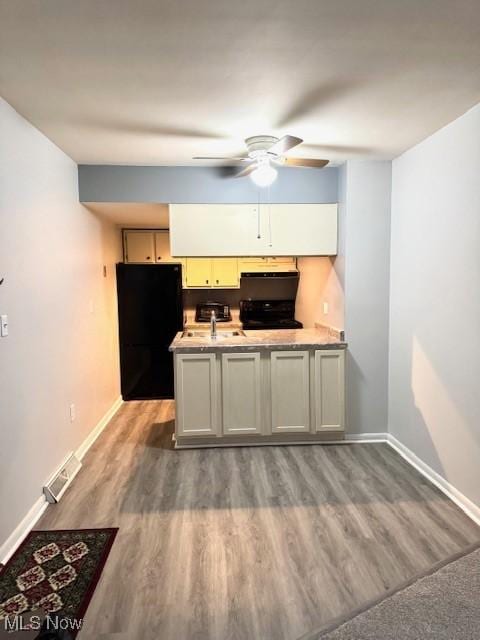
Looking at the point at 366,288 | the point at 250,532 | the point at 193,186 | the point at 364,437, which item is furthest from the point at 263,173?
the point at 364,437

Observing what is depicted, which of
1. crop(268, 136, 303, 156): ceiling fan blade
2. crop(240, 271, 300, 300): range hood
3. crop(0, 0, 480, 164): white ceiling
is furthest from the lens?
crop(240, 271, 300, 300): range hood

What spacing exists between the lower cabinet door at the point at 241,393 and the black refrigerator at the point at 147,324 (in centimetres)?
164

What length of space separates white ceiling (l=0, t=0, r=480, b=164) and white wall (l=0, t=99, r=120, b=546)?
0.36 m

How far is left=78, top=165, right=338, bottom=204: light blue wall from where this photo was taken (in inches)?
139

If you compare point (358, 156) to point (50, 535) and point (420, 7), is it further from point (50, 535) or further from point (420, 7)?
point (50, 535)

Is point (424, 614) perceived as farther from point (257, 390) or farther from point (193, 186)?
point (193, 186)

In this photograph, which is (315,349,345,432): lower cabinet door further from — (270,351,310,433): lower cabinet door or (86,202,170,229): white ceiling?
(86,202,170,229): white ceiling

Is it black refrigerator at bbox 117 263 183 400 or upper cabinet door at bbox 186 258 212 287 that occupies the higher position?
upper cabinet door at bbox 186 258 212 287

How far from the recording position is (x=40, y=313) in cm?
263

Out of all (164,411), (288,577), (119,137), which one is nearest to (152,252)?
(164,411)

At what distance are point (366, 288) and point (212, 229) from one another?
1.46m

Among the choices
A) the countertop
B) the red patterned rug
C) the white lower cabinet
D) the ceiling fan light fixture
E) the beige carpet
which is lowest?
the red patterned rug

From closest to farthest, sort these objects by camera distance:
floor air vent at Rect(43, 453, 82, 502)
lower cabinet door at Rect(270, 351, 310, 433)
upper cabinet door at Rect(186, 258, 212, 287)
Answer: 1. floor air vent at Rect(43, 453, 82, 502)
2. lower cabinet door at Rect(270, 351, 310, 433)
3. upper cabinet door at Rect(186, 258, 212, 287)

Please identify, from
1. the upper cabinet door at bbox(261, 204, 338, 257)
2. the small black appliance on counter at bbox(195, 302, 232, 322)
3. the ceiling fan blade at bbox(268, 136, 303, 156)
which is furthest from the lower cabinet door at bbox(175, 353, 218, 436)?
the small black appliance on counter at bbox(195, 302, 232, 322)
